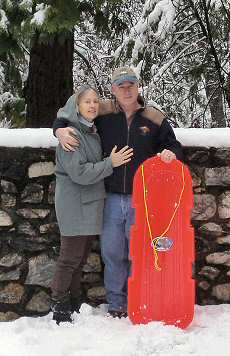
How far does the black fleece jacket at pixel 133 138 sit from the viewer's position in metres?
3.58

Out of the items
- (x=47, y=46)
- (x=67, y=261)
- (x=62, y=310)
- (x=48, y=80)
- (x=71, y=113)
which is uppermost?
(x=47, y=46)

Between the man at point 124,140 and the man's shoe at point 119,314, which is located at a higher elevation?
the man at point 124,140

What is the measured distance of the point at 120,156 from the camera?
3.46m

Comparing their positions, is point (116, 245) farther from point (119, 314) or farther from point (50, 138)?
point (50, 138)

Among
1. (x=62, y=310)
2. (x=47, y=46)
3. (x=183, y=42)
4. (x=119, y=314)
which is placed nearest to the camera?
(x=62, y=310)

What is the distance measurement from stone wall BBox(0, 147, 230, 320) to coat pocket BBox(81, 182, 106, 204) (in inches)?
17.7

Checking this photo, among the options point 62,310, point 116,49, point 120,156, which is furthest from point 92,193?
point 116,49

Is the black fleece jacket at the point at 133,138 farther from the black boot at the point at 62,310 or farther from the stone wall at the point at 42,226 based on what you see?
the black boot at the point at 62,310

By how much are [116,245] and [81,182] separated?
20.4 inches

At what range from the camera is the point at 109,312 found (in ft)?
12.3

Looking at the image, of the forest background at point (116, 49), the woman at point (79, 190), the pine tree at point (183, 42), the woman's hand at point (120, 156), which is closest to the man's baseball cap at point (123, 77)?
the woman at point (79, 190)

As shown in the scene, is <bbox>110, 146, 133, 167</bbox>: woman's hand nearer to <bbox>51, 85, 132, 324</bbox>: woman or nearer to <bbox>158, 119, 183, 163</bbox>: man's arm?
<bbox>51, 85, 132, 324</bbox>: woman

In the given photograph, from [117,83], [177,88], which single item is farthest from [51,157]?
[177,88]

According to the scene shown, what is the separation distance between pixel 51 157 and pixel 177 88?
5.52m
